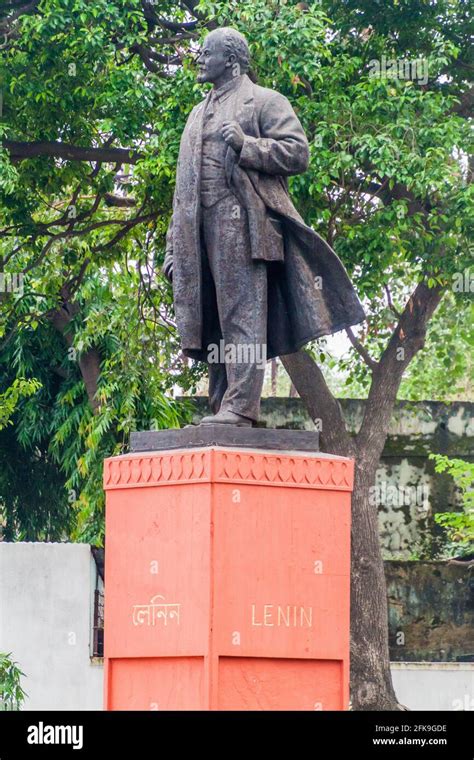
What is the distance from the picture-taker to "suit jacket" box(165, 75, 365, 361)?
23.5 feet

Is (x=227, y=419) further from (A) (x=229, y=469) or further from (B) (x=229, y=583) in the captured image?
(B) (x=229, y=583)

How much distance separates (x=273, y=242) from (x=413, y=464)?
1035 centimetres

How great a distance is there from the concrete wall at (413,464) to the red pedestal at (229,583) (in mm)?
9922

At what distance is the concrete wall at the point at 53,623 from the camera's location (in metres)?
13.5

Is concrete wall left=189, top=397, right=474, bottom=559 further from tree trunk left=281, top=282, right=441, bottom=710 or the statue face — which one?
the statue face

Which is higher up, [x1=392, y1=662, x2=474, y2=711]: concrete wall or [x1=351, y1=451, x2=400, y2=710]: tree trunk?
[x1=351, y1=451, x2=400, y2=710]: tree trunk

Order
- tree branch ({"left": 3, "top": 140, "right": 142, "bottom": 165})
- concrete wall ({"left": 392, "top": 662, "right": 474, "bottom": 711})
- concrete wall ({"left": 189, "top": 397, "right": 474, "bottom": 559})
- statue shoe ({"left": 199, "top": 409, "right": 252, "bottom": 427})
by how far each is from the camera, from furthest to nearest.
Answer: concrete wall ({"left": 189, "top": 397, "right": 474, "bottom": 559}) → concrete wall ({"left": 392, "top": 662, "right": 474, "bottom": 711}) → tree branch ({"left": 3, "top": 140, "right": 142, "bottom": 165}) → statue shoe ({"left": 199, "top": 409, "right": 252, "bottom": 427})

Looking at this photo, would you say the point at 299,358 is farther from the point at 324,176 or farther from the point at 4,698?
the point at 4,698

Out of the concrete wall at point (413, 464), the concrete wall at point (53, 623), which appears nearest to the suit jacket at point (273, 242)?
the concrete wall at point (53, 623)

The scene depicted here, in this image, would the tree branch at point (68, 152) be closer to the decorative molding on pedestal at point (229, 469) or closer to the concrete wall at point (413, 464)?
the concrete wall at point (413, 464)

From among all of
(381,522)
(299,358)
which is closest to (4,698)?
(299,358)

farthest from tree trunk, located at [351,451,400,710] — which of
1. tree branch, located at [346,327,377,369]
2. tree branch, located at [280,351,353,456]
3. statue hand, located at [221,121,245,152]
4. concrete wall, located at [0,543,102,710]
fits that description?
statue hand, located at [221,121,245,152]

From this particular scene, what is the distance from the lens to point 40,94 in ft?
42.0

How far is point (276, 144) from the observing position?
7098mm
